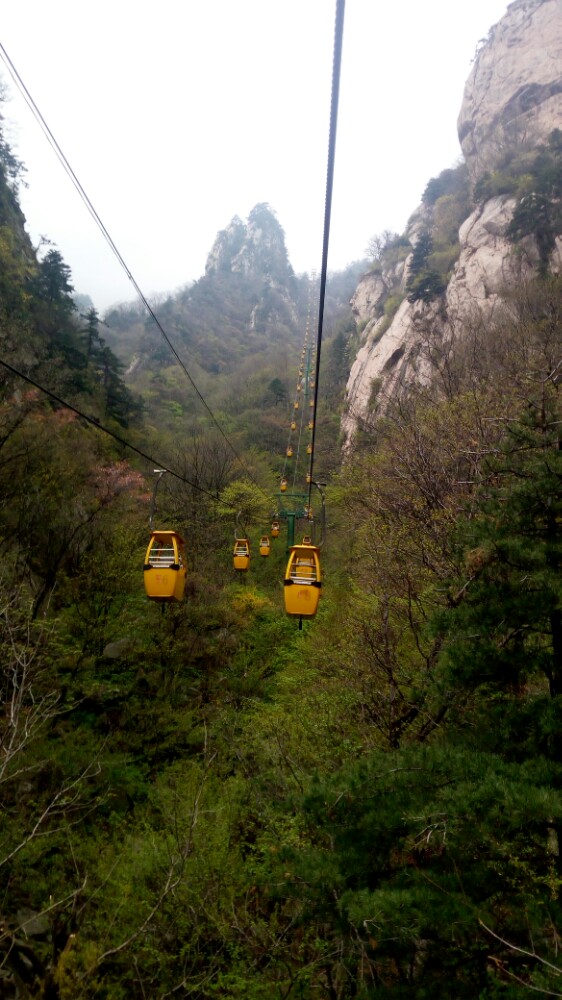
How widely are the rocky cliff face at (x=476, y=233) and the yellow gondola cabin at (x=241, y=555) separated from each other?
26.6 ft

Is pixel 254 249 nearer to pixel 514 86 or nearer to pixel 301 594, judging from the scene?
pixel 514 86

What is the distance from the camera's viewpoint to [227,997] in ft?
20.0

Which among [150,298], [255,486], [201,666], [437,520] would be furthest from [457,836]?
[150,298]

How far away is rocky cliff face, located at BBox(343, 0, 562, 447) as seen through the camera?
2258 cm

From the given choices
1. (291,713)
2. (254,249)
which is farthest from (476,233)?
(254,249)

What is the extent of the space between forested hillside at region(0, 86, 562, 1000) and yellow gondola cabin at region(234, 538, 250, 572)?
1.48 metres

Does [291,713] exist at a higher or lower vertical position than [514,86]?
lower

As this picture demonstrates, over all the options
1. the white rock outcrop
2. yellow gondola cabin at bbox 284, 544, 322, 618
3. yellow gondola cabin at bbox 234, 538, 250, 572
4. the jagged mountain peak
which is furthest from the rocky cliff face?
the jagged mountain peak

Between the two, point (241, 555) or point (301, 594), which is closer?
point (301, 594)

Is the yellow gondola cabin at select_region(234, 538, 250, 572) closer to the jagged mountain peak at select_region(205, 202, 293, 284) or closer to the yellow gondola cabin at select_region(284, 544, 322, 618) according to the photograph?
the yellow gondola cabin at select_region(284, 544, 322, 618)

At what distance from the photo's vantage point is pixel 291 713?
985 cm

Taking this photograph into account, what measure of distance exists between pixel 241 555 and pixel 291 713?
12.6ft

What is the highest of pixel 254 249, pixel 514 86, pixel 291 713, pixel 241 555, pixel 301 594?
pixel 254 249

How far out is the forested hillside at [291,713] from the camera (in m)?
4.02
